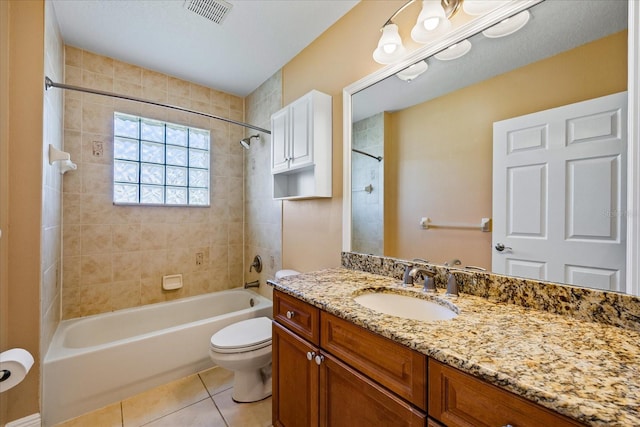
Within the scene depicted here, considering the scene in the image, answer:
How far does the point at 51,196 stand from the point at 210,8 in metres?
1.61

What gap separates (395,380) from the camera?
79 centimetres

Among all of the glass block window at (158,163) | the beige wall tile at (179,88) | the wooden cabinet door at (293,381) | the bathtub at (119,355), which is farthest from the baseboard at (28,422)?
the beige wall tile at (179,88)

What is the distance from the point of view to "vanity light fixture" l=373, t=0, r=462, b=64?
1177 mm

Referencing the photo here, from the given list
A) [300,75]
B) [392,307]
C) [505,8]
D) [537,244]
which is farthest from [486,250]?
[300,75]

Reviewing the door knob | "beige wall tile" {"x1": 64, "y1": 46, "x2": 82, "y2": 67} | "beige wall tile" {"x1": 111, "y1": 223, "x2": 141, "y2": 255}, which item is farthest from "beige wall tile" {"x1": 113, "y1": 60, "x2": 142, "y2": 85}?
the door knob

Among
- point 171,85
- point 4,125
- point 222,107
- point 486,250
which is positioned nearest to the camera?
point 486,250

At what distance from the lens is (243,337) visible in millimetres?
1704

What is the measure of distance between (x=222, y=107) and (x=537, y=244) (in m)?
2.95

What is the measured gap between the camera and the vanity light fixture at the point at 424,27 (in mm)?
1177

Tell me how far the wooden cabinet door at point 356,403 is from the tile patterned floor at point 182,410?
0.76m

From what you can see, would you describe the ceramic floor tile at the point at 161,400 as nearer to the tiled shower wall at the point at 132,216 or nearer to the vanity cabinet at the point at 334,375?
the vanity cabinet at the point at 334,375

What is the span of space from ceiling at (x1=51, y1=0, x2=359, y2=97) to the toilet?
2.16 m

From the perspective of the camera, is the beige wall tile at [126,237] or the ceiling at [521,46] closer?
the ceiling at [521,46]

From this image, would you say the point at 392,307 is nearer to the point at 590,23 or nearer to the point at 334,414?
the point at 334,414
